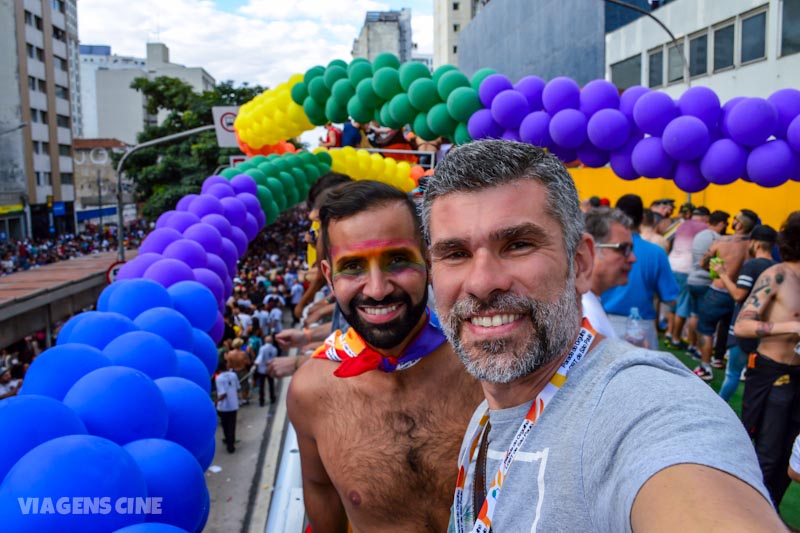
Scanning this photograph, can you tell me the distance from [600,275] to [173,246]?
12.9 feet

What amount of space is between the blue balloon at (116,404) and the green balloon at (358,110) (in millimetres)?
5181

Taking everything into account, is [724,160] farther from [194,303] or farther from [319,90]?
[319,90]

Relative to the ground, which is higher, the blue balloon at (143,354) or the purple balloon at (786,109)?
the purple balloon at (786,109)

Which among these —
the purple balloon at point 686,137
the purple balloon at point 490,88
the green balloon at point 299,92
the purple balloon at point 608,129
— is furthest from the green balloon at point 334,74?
the purple balloon at point 686,137

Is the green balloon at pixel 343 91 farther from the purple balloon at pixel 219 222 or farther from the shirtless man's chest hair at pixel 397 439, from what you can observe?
the shirtless man's chest hair at pixel 397 439

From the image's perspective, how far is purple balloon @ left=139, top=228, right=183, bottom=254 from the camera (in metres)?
6.18

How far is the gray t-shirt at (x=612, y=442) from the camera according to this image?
93 centimetres

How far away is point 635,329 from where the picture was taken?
4547 millimetres

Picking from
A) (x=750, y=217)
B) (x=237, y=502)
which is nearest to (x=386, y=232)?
(x=750, y=217)

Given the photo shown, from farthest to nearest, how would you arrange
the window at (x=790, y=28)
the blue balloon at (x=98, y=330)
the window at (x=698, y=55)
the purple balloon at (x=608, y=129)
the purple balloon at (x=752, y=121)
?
the window at (x=698, y=55), the window at (x=790, y=28), the purple balloon at (x=608, y=129), the purple balloon at (x=752, y=121), the blue balloon at (x=98, y=330)

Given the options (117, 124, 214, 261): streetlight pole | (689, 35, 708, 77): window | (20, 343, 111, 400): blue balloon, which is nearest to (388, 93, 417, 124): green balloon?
(20, 343, 111, 400): blue balloon

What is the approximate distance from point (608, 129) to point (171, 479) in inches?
187

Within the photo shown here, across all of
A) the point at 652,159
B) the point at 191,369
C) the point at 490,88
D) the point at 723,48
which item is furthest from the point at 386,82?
the point at 723,48

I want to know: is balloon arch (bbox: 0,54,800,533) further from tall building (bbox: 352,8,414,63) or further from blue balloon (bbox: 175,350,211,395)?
tall building (bbox: 352,8,414,63)
